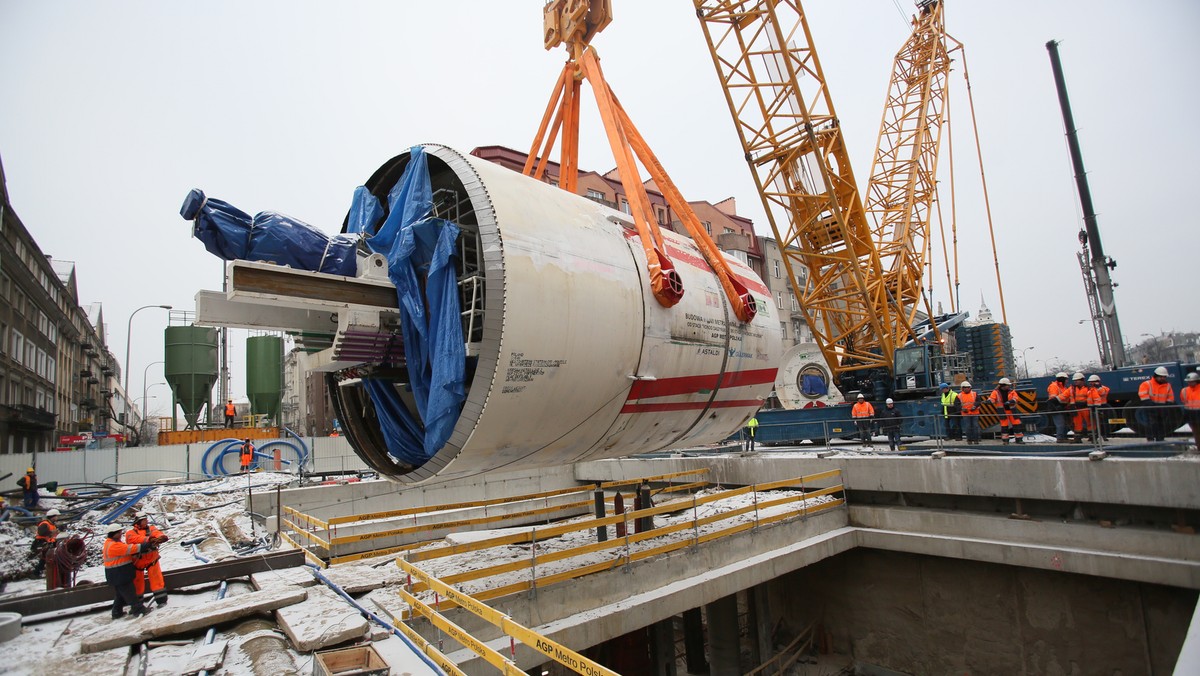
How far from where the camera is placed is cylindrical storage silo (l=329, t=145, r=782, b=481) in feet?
19.0

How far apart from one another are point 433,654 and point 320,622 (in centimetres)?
134

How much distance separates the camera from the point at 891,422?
64.6 feet

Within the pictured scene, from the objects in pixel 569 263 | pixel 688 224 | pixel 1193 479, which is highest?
pixel 688 224

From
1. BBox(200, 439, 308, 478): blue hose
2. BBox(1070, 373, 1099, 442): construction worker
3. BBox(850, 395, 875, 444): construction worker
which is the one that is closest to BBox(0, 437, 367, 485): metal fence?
BBox(200, 439, 308, 478): blue hose

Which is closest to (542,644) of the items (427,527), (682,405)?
(682,405)

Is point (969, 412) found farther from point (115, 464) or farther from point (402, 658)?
point (115, 464)

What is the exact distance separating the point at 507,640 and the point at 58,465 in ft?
68.0

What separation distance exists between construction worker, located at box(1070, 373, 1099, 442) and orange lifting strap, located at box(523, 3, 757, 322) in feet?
34.4

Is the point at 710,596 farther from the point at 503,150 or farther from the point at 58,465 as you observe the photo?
the point at 503,150

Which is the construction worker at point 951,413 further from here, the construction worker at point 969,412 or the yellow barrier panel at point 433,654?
the yellow barrier panel at point 433,654

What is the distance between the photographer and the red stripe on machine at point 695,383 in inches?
284

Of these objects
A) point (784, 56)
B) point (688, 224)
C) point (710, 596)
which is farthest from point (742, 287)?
point (784, 56)

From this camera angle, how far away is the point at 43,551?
10.2 m

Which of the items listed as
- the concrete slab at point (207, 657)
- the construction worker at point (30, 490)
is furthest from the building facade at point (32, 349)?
the concrete slab at point (207, 657)
